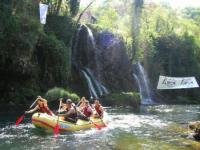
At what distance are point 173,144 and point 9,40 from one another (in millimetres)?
15868

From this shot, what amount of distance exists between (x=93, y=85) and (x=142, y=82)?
11.5 m

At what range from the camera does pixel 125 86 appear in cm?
4331

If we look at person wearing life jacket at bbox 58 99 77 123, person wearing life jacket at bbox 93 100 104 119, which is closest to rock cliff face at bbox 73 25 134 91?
person wearing life jacket at bbox 93 100 104 119

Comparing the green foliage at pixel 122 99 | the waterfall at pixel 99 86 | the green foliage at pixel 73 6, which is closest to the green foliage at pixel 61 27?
the waterfall at pixel 99 86

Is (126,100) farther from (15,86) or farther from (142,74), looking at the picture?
(142,74)

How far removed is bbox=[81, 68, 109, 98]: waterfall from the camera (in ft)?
117

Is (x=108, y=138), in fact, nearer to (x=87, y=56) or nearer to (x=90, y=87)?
(x=90, y=87)

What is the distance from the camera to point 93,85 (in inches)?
1431

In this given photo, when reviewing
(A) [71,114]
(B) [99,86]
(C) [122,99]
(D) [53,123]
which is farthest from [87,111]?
(B) [99,86]

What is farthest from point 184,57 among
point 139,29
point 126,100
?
point 126,100

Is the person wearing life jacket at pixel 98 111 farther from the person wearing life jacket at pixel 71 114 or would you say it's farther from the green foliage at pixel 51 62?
the green foliage at pixel 51 62

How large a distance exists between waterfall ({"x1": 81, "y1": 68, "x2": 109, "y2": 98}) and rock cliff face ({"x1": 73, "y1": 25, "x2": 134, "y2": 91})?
2.91ft

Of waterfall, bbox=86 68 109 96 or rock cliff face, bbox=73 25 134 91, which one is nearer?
waterfall, bbox=86 68 109 96

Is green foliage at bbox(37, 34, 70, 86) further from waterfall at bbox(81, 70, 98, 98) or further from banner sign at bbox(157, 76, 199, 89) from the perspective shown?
banner sign at bbox(157, 76, 199, 89)
